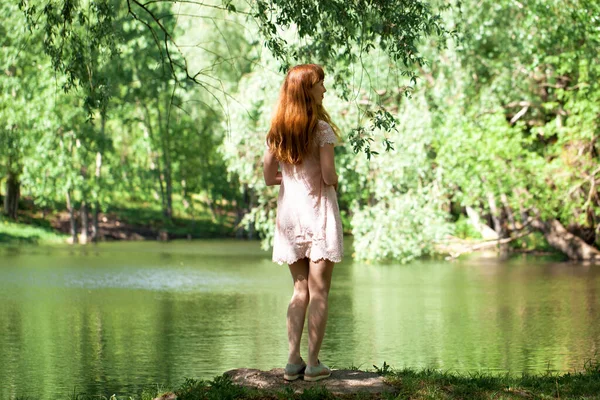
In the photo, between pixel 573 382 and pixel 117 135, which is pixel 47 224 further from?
pixel 573 382

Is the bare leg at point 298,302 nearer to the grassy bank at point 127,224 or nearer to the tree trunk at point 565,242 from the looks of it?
the tree trunk at point 565,242

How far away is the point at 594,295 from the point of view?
55.4 feet

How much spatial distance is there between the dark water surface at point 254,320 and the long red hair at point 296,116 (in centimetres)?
302

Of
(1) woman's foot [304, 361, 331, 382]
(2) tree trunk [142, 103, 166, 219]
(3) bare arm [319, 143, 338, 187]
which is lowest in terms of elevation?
(1) woman's foot [304, 361, 331, 382]

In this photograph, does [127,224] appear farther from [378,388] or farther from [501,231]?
Result: [378,388]

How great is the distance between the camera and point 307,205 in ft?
21.0

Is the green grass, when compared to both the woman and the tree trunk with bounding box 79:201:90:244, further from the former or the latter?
the woman

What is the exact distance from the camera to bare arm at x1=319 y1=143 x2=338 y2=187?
6305 mm

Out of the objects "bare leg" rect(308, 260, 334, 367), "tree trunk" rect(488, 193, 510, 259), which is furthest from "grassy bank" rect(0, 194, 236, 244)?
"bare leg" rect(308, 260, 334, 367)

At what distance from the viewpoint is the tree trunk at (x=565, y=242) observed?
82.7 ft

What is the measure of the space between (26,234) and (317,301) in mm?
31463

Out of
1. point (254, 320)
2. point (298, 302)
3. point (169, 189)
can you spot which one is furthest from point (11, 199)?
point (298, 302)

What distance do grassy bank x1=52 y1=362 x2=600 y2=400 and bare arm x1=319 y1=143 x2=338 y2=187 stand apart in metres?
1.22

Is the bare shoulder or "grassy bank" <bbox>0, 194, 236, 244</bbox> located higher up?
"grassy bank" <bbox>0, 194, 236, 244</bbox>
